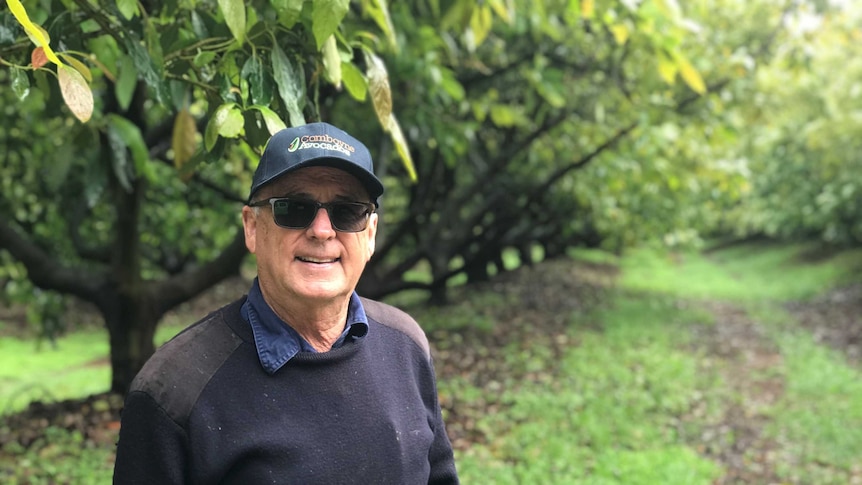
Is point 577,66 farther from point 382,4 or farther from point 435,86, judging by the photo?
point 382,4

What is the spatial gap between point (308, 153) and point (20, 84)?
734 millimetres

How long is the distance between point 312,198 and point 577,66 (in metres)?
6.71

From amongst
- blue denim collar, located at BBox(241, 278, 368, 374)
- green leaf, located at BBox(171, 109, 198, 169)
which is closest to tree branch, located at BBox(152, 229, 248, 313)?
green leaf, located at BBox(171, 109, 198, 169)

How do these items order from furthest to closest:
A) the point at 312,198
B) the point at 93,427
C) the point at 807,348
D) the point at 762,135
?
the point at 762,135 → the point at 807,348 → the point at 93,427 → the point at 312,198

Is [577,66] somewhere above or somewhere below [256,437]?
above

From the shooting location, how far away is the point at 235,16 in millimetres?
1944

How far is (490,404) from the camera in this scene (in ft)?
25.8

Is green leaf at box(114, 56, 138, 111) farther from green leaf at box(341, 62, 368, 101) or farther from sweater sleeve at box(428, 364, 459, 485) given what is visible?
sweater sleeve at box(428, 364, 459, 485)

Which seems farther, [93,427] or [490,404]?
[490,404]

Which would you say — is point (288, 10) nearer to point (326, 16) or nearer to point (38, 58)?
point (326, 16)

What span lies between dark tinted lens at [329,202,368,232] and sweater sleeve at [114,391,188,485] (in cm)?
61

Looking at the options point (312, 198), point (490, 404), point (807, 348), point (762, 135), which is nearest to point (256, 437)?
point (312, 198)

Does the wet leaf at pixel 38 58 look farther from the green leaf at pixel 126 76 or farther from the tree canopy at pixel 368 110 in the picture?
the green leaf at pixel 126 76

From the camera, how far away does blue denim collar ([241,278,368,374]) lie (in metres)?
1.81
